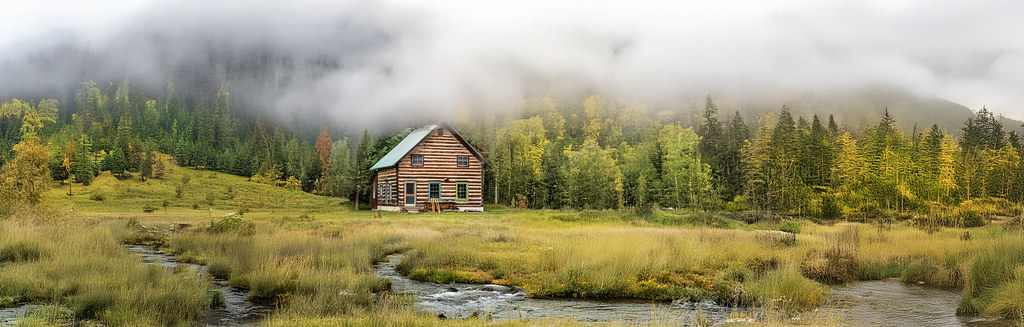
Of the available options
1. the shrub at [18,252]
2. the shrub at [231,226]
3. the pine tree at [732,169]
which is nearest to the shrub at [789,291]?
the shrub at [18,252]

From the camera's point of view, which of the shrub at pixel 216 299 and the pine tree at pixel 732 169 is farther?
the pine tree at pixel 732 169

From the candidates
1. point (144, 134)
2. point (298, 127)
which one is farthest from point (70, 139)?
point (298, 127)

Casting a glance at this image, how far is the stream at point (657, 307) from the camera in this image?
10.9m

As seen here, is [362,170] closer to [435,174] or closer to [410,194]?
[410,194]

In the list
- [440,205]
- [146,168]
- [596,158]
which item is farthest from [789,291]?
[146,168]

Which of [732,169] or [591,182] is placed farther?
[732,169]

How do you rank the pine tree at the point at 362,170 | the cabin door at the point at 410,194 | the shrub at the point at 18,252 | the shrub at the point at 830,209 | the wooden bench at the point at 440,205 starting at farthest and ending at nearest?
1. the pine tree at the point at 362,170
2. the cabin door at the point at 410,194
3. the wooden bench at the point at 440,205
4. the shrub at the point at 830,209
5. the shrub at the point at 18,252

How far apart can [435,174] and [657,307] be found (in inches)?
1411

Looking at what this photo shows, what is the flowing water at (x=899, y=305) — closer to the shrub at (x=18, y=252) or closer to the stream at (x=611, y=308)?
the stream at (x=611, y=308)

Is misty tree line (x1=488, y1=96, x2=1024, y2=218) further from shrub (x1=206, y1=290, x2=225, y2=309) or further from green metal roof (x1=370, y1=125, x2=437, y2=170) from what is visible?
shrub (x1=206, y1=290, x2=225, y2=309)

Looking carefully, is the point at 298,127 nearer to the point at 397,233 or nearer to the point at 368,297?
the point at 397,233

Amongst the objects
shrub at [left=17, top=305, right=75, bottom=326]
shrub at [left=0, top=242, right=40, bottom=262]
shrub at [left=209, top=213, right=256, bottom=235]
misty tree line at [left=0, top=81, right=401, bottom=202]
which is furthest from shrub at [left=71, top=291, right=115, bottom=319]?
misty tree line at [left=0, top=81, right=401, bottom=202]

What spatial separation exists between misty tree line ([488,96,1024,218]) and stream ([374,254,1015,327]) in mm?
28633

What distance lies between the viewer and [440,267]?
1653 centimetres
